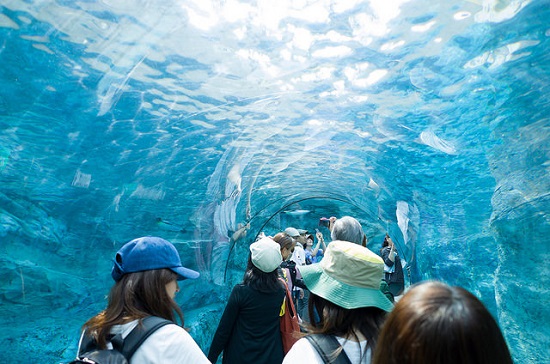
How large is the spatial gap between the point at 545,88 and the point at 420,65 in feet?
5.50

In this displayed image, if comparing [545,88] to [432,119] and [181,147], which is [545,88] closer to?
[432,119]

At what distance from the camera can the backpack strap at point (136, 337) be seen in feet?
5.39

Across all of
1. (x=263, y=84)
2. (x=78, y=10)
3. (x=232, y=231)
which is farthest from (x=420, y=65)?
(x=232, y=231)

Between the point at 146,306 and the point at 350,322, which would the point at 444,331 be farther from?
the point at 146,306

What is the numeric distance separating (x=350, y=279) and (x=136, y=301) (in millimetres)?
1140

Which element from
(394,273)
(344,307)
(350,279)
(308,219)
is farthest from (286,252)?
(308,219)

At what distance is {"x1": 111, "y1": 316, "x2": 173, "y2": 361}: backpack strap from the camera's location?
164cm

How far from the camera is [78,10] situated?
426cm

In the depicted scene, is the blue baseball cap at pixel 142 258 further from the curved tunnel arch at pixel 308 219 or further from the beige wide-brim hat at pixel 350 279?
the curved tunnel arch at pixel 308 219

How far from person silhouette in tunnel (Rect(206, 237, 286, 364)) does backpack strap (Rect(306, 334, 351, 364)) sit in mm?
1691

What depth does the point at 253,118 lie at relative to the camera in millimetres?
7184

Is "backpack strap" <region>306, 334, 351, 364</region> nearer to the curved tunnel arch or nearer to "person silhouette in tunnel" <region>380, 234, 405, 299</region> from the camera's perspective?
"person silhouette in tunnel" <region>380, 234, 405, 299</region>

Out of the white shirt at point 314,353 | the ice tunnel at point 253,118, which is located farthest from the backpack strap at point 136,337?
the ice tunnel at point 253,118

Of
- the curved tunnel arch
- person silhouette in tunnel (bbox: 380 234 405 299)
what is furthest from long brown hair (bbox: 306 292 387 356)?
the curved tunnel arch
